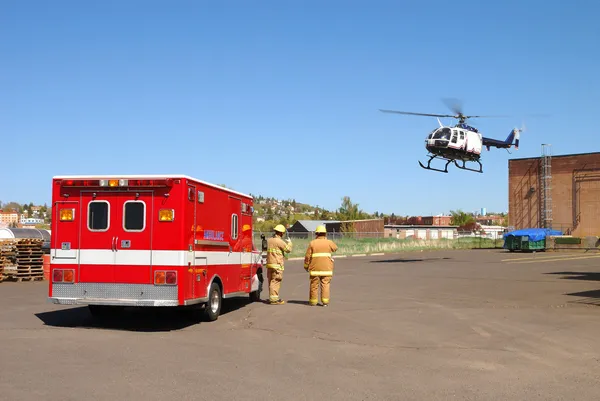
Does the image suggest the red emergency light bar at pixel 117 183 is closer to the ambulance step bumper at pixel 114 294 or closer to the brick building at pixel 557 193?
the ambulance step bumper at pixel 114 294

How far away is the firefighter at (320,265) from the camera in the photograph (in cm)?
1484

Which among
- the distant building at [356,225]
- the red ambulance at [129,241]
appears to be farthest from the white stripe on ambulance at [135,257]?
the distant building at [356,225]

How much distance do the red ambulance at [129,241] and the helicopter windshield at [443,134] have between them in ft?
84.3

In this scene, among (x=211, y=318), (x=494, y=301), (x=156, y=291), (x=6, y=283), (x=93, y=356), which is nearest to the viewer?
(x=93, y=356)

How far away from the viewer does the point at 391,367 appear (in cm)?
841

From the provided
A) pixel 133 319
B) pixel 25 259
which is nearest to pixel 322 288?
pixel 133 319

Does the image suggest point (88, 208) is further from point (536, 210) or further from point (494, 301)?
point (536, 210)

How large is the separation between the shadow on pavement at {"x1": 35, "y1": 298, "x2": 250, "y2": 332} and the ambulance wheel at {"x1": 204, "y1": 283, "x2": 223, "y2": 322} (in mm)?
179

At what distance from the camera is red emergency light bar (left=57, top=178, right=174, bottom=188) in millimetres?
11492

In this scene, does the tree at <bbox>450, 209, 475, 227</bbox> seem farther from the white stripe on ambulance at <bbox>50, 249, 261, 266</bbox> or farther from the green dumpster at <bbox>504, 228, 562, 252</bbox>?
the white stripe on ambulance at <bbox>50, 249, 261, 266</bbox>

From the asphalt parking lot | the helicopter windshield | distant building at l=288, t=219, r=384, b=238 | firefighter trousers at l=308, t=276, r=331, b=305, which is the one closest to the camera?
the asphalt parking lot

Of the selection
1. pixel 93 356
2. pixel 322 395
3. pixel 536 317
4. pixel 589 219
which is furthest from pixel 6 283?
pixel 589 219

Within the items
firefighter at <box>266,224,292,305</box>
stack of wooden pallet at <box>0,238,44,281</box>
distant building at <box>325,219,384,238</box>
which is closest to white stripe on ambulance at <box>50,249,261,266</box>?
firefighter at <box>266,224,292,305</box>

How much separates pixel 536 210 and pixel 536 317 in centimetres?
7496
